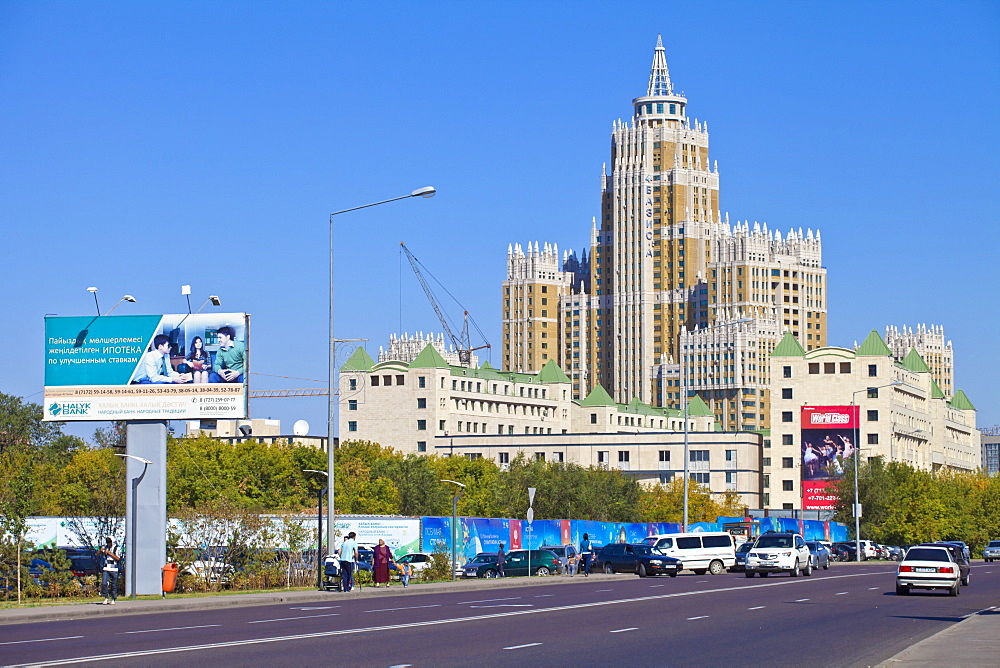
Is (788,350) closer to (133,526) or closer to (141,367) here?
(141,367)

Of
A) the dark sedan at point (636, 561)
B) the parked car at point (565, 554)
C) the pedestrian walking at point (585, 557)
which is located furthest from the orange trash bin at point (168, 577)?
the dark sedan at point (636, 561)

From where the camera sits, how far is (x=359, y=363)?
178 metres

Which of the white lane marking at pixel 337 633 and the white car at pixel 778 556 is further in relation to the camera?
the white car at pixel 778 556

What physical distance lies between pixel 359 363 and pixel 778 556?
404ft

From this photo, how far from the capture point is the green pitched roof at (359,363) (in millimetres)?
176750

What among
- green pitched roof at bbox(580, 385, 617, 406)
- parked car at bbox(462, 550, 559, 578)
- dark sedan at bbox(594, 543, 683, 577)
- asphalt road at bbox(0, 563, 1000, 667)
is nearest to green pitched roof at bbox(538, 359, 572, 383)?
green pitched roof at bbox(580, 385, 617, 406)

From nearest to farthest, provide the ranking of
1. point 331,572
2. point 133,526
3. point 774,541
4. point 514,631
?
point 514,631, point 133,526, point 331,572, point 774,541

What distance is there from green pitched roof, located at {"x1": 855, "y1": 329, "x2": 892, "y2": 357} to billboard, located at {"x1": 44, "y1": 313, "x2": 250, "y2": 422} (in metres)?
123

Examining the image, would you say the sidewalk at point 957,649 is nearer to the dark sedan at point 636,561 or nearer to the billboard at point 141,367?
the billboard at point 141,367

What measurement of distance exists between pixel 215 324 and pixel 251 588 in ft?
25.1

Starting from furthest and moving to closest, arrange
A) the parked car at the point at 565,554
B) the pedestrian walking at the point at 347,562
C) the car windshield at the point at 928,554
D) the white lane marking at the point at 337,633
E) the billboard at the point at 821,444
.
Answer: the billboard at the point at 821,444
the parked car at the point at 565,554
the car windshield at the point at 928,554
the pedestrian walking at the point at 347,562
the white lane marking at the point at 337,633

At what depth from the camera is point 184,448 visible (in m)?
101

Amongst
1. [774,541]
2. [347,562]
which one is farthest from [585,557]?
[347,562]

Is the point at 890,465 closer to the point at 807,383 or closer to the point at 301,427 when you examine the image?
the point at 807,383
